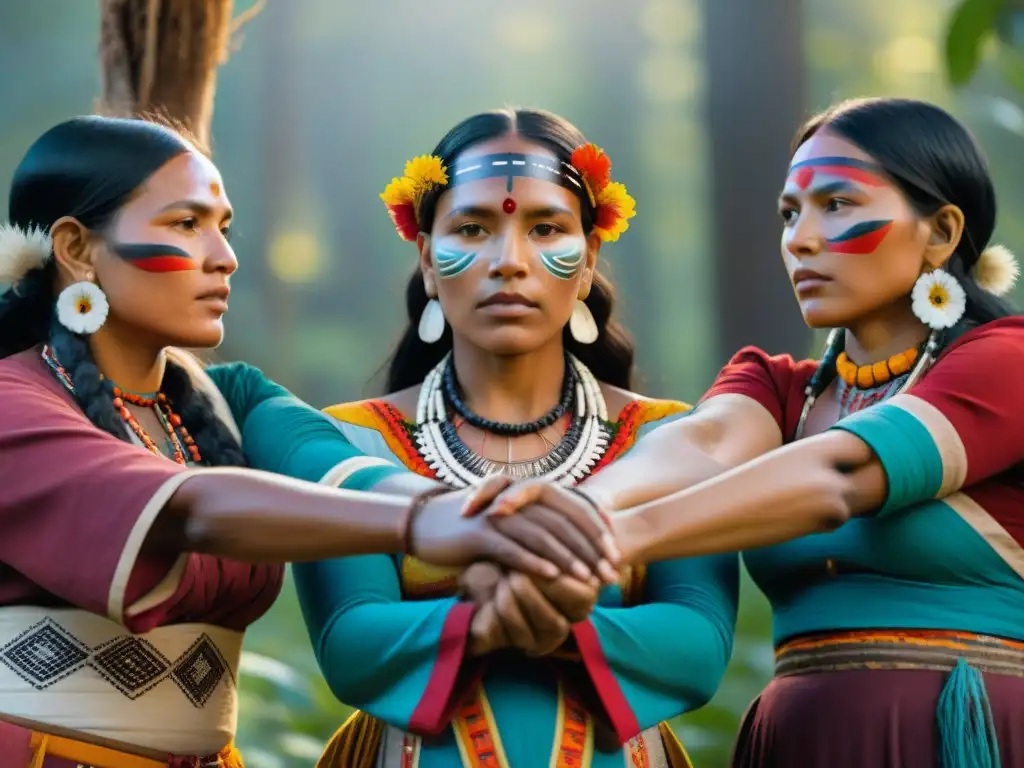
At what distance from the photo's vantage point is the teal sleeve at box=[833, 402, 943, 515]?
9.11 ft

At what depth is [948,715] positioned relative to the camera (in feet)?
9.11

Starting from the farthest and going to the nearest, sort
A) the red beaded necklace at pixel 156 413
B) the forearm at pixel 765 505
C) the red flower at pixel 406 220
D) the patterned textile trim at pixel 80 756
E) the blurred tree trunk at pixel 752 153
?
the blurred tree trunk at pixel 752 153 < the red flower at pixel 406 220 < the red beaded necklace at pixel 156 413 < the forearm at pixel 765 505 < the patterned textile trim at pixel 80 756

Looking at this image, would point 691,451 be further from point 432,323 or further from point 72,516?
point 72,516

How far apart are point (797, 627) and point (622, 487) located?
0.45 meters

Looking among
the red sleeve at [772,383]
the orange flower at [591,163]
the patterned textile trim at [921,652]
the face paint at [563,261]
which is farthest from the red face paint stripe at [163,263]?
the patterned textile trim at [921,652]

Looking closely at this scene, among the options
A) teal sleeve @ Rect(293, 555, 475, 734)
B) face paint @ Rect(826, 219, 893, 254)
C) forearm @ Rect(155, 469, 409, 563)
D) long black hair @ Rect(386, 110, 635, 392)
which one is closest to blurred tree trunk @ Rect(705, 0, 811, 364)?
long black hair @ Rect(386, 110, 635, 392)

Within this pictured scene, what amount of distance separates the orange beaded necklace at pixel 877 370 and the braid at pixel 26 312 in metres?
1.63

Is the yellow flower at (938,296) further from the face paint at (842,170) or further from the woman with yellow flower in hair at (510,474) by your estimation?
the woman with yellow flower in hair at (510,474)

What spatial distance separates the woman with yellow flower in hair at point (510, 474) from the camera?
2.78m

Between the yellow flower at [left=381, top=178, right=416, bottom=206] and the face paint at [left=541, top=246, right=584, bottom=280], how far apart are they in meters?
0.34

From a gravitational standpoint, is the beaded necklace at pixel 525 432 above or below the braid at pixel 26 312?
below

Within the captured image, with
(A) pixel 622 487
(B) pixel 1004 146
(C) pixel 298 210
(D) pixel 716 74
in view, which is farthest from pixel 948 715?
(C) pixel 298 210

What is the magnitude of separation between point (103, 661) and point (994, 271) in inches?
76.5

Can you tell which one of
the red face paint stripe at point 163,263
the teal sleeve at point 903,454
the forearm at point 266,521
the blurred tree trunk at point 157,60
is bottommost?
the forearm at point 266,521
